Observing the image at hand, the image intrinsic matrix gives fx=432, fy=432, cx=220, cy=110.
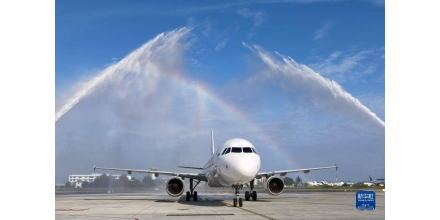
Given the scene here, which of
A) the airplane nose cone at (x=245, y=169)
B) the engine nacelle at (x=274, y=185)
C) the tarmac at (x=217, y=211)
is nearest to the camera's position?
the tarmac at (x=217, y=211)

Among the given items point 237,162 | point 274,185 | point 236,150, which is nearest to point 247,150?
point 236,150

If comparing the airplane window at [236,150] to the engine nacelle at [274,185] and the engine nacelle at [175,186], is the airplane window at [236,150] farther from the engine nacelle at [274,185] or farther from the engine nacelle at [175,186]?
the engine nacelle at [175,186]

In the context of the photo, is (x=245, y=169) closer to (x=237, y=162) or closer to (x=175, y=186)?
(x=237, y=162)

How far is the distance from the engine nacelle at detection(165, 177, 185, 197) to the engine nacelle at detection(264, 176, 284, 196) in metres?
7.05

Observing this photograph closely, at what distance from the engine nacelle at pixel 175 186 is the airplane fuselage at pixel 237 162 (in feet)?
20.1

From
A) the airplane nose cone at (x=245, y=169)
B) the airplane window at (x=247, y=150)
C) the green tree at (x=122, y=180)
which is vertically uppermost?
the airplane window at (x=247, y=150)

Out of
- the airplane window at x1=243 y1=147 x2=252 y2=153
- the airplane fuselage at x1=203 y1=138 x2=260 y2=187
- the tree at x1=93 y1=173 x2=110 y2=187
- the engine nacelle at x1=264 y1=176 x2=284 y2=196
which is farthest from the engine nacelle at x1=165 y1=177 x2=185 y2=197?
the tree at x1=93 y1=173 x2=110 y2=187

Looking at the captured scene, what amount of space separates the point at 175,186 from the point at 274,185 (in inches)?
327

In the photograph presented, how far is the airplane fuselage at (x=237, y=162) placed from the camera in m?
27.6

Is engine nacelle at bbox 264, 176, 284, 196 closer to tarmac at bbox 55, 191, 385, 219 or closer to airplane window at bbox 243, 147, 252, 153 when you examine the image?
tarmac at bbox 55, 191, 385, 219

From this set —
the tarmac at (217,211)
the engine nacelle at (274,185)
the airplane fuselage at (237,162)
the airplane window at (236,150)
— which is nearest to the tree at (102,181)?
the tarmac at (217,211)

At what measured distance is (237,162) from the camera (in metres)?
27.7
